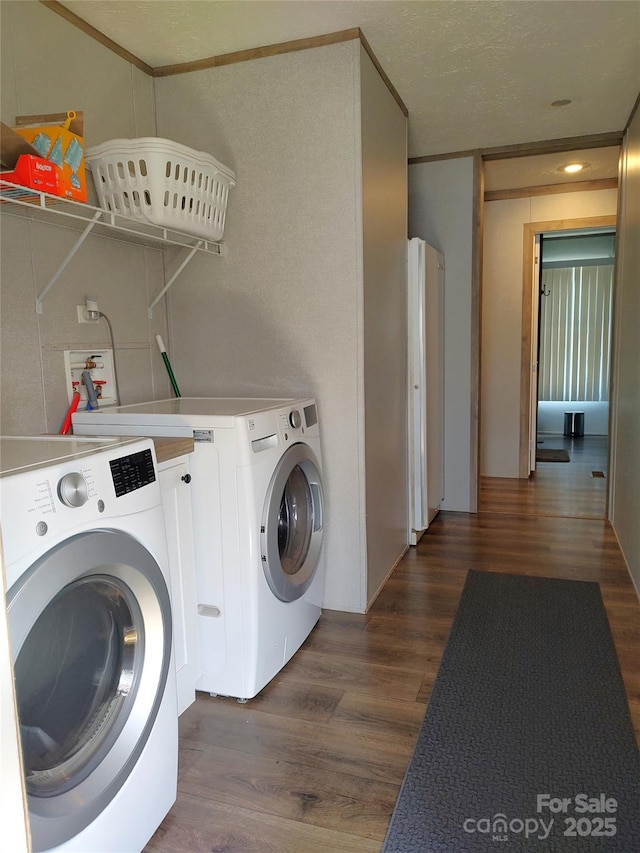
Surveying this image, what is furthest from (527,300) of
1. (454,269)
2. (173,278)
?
(173,278)

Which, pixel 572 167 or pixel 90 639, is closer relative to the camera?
pixel 90 639

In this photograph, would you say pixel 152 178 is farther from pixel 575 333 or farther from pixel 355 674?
pixel 575 333

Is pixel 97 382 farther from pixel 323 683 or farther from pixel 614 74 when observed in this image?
pixel 614 74

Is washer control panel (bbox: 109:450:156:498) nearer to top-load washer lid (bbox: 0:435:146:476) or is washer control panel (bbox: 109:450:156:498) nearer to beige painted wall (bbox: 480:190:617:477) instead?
top-load washer lid (bbox: 0:435:146:476)

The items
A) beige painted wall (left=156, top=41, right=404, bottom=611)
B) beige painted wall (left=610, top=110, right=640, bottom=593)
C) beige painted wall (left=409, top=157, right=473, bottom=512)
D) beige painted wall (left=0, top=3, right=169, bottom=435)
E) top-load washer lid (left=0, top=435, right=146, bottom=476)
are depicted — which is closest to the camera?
top-load washer lid (left=0, top=435, right=146, bottom=476)

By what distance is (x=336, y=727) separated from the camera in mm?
1938

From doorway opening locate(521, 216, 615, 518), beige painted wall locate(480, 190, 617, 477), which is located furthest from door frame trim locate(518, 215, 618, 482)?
doorway opening locate(521, 216, 615, 518)

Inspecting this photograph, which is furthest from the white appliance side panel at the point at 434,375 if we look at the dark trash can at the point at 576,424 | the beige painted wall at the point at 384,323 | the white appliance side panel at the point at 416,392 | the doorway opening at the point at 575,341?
the dark trash can at the point at 576,424

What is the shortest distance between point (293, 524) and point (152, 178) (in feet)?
4.39

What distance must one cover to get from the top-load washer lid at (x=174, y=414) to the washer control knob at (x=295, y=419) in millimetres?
41

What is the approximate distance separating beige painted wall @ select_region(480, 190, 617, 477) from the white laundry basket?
340cm

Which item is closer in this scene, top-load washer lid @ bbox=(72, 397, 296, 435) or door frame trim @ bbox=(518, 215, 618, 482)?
top-load washer lid @ bbox=(72, 397, 296, 435)

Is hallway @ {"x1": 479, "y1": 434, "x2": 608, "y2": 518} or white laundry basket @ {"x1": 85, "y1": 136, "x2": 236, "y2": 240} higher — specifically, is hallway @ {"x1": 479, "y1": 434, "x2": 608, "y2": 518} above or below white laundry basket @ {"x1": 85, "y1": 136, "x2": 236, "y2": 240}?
below

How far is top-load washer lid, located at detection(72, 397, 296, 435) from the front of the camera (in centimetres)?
201
